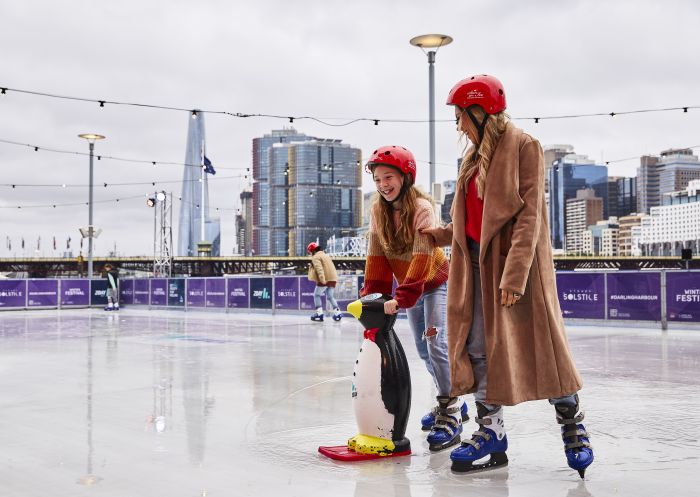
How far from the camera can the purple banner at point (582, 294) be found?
14.0 meters

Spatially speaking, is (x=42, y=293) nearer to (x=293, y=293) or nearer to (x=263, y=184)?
(x=293, y=293)

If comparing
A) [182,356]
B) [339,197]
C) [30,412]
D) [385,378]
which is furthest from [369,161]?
[339,197]

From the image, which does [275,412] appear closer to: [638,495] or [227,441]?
[227,441]

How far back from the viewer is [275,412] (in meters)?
4.90

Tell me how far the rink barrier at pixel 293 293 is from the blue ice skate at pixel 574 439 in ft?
35.8

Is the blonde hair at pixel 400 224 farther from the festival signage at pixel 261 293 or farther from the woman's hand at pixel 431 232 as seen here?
the festival signage at pixel 261 293

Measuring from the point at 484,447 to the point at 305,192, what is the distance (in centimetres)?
9847

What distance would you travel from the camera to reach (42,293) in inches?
966

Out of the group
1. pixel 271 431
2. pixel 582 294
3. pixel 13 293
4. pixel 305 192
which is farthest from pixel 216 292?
pixel 305 192

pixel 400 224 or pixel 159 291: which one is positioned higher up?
pixel 400 224

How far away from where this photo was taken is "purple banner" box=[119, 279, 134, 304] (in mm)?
25500

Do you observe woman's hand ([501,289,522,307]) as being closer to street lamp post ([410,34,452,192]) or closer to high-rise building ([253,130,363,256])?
street lamp post ([410,34,452,192])

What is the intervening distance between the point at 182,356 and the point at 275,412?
411cm

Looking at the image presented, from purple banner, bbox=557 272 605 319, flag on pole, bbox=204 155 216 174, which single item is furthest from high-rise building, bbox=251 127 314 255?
purple banner, bbox=557 272 605 319
